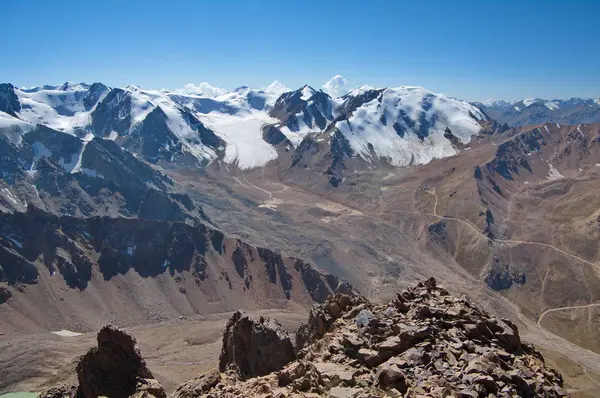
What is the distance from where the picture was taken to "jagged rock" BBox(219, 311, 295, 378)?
48.4 metres

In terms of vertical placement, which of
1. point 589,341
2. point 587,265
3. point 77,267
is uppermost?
point 77,267

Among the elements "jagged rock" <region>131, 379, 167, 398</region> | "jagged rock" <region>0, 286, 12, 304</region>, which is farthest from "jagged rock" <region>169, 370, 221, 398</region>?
"jagged rock" <region>0, 286, 12, 304</region>

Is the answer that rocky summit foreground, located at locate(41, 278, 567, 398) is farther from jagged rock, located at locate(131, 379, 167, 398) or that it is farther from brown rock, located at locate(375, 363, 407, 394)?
jagged rock, located at locate(131, 379, 167, 398)

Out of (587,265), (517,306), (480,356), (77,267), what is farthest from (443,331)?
(587,265)

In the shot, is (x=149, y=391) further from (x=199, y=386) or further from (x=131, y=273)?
(x=131, y=273)

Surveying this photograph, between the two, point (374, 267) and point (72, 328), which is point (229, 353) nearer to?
point (72, 328)

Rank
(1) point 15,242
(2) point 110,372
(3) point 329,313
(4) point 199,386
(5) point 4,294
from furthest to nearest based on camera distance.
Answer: (1) point 15,242
(5) point 4,294
(2) point 110,372
(3) point 329,313
(4) point 199,386

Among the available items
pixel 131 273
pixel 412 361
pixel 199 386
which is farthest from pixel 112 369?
pixel 131 273

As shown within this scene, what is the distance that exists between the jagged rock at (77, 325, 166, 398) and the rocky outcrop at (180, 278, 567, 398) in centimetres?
2141

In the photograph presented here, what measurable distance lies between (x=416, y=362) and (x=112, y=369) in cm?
3940

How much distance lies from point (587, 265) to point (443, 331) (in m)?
171

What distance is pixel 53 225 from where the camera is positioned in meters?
134

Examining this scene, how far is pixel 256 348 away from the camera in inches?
1978

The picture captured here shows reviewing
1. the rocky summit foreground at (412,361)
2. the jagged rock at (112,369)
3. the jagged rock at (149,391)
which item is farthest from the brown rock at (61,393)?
the rocky summit foreground at (412,361)
